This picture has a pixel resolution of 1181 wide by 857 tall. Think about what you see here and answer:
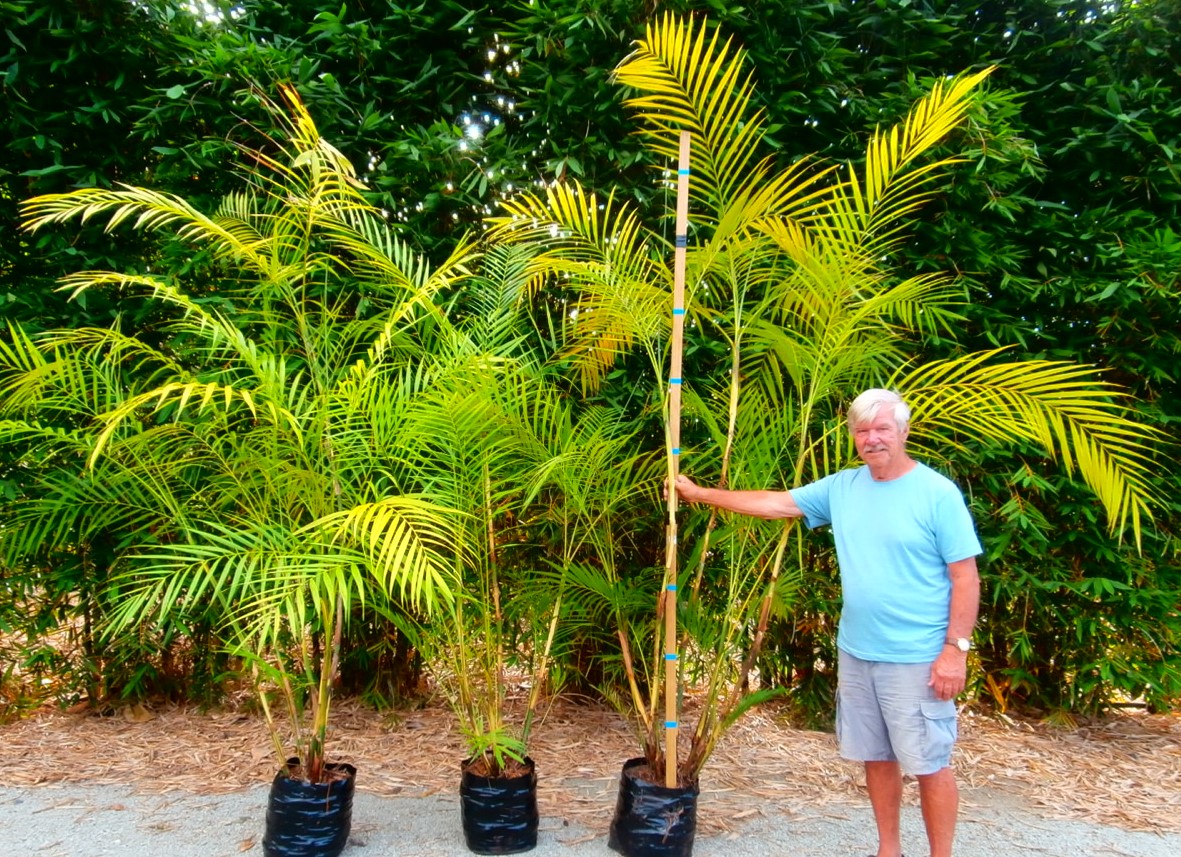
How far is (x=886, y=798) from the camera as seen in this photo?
2.19 m

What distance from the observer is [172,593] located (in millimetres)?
1878

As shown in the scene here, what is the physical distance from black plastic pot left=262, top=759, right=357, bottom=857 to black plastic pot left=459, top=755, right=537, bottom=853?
0.38m

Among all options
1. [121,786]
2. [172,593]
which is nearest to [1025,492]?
[172,593]

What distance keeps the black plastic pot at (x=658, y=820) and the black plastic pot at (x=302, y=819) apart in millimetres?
854

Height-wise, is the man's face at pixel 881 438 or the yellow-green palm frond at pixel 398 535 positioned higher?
the man's face at pixel 881 438

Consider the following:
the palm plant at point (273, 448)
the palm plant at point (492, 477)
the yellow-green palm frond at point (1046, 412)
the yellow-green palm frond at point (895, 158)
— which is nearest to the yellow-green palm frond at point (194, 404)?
the palm plant at point (273, 448)

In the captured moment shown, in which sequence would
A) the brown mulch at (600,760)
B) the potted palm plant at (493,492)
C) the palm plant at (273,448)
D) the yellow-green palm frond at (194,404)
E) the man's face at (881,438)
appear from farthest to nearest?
the brown mulch at (600,760) < the potted palm plant at (493,492) < the man's face at (881,438) < the palm plant at (273,448) < the yellow-green palm frond at (194,404)

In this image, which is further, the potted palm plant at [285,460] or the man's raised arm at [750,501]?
the man's raised arm at [750,501]

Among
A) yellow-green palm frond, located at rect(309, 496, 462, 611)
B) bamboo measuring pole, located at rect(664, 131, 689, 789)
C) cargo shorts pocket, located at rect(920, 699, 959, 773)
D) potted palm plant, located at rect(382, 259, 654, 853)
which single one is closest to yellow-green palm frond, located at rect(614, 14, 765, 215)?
bamboo measuring pole, located at rect(664, 131, 689, 789)

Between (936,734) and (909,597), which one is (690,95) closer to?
(909,597)

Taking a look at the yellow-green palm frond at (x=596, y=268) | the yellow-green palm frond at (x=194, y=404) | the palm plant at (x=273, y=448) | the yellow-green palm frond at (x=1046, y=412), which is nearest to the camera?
the yellow-green palm frond at (x=194, y=404)

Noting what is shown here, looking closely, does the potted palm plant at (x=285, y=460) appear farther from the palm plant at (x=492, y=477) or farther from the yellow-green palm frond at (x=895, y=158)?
the yellow-green palm frond at (x=895, y=158)

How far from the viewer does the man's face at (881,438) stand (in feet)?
6.58

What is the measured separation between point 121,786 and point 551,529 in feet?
5.85
